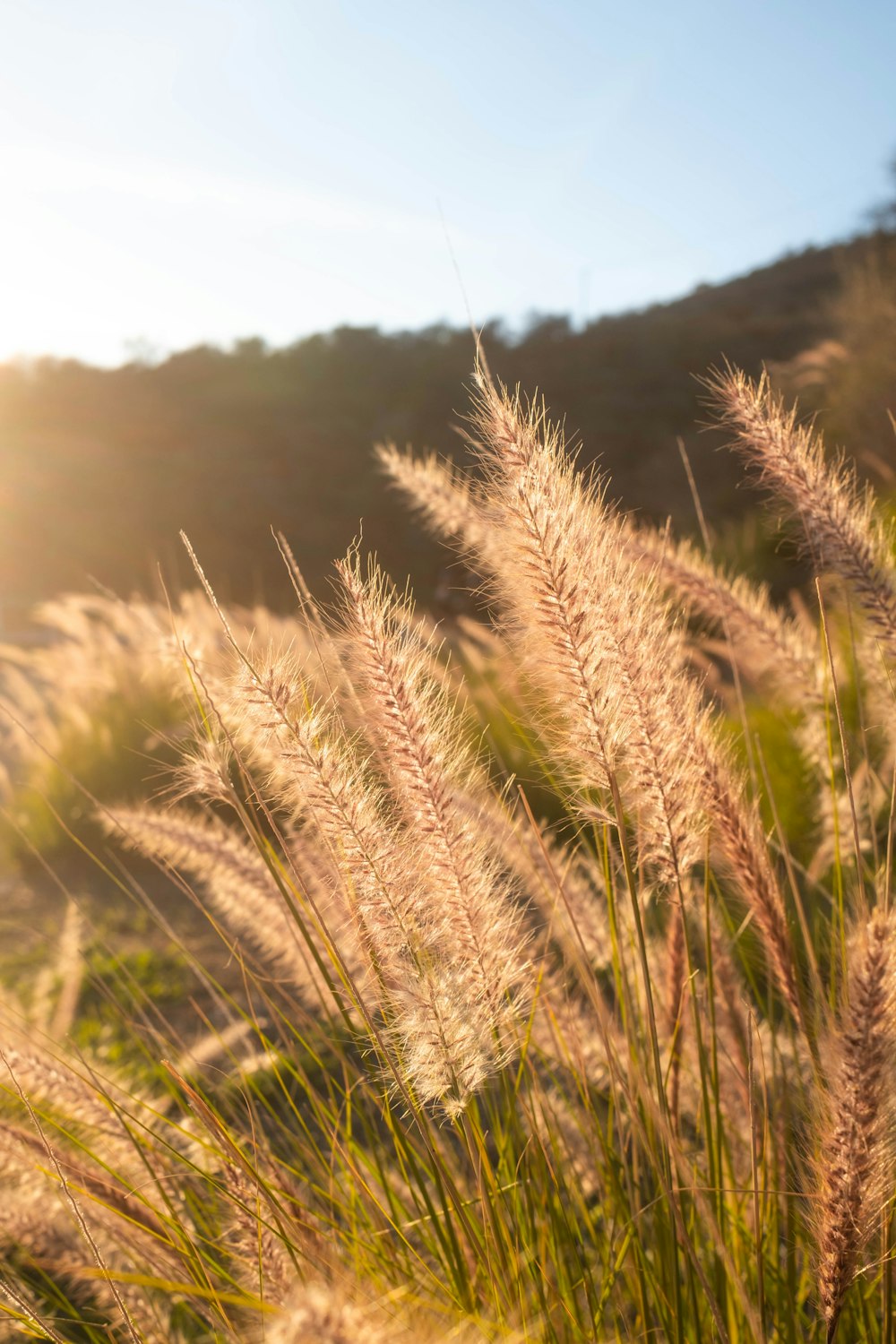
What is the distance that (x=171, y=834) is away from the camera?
157 centimetres

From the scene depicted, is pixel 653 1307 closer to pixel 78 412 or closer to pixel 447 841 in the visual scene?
pixel 447 841

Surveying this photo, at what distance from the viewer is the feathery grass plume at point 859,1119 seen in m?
0.92

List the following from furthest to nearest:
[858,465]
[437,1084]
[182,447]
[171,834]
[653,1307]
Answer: [182,447] < [858,465] < [171,834] < [653,1307] < [437,1084]

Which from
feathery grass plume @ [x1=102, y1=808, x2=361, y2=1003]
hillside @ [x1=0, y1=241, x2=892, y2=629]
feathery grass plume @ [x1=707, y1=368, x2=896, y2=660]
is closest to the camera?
feathery grass plume @ [x1=707, y1=368, x2=896, y2=660]

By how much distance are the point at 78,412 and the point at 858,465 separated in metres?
22.1

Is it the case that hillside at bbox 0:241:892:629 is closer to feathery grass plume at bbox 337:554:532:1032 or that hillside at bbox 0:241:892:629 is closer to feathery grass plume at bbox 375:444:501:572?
feathery grass plume at bbox 375:444:501:572

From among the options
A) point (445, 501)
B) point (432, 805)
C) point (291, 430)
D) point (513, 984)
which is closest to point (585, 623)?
point (432, 805)

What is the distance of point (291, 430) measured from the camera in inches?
977

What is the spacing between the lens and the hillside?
2166 centimetres

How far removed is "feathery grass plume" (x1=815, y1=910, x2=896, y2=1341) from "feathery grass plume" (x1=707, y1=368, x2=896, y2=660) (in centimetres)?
58

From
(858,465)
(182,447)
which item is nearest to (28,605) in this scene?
(182,447)

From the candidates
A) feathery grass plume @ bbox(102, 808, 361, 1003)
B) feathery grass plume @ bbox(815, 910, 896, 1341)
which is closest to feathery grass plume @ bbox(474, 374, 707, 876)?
feathery grass plume @ bbox(815, 910, 896, 1341)

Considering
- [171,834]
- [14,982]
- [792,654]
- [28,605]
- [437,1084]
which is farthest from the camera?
[28,605]

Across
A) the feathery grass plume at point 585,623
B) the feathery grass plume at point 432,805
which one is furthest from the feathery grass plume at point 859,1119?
the feathery grass plume at point 432,805
